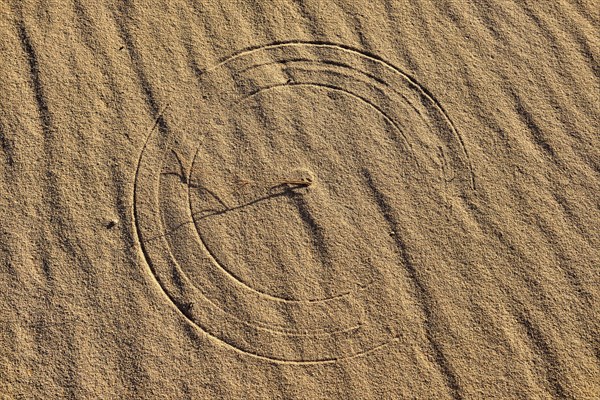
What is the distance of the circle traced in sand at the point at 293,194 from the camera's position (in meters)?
3.49

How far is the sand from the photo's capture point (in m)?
3.41

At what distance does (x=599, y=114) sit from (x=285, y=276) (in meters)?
2.05

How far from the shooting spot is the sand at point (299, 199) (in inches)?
134

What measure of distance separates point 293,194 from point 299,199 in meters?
0.04

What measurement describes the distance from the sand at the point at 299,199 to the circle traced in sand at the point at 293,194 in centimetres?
1

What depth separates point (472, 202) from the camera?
12.2ft

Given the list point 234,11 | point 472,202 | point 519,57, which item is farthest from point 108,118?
point 519,57

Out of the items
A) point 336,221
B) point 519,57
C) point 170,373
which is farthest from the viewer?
point 519,57

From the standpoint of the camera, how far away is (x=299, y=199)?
3.71 metres

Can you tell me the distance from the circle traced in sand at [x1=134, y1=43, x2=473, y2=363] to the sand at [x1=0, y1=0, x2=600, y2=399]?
0.01 m

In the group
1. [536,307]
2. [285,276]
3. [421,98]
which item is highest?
[421,98]

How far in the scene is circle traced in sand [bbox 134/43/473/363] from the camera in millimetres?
3492

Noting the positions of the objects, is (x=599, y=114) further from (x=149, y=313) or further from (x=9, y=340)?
(x=9, y=340)

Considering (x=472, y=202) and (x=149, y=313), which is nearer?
(x=149, y=313)
